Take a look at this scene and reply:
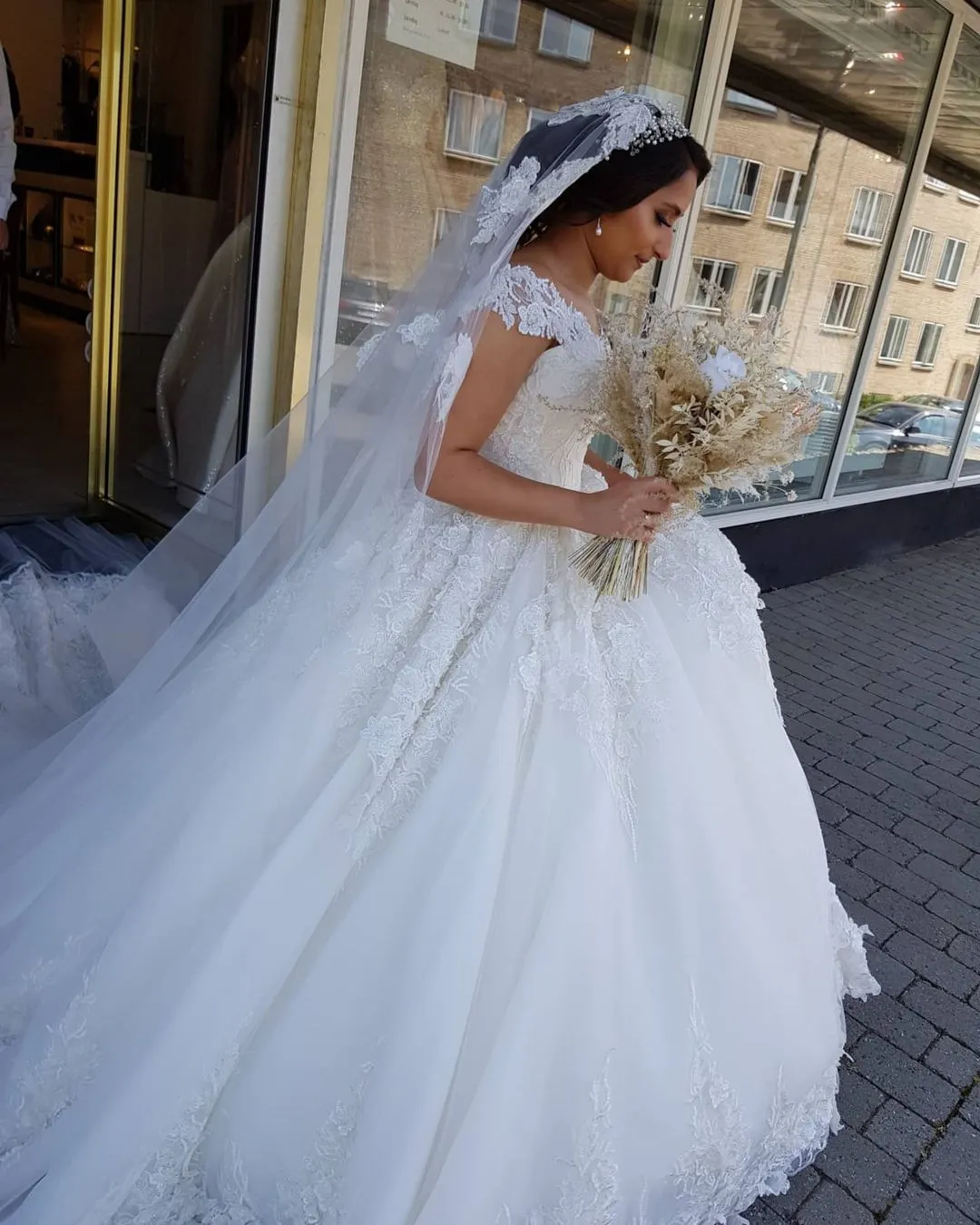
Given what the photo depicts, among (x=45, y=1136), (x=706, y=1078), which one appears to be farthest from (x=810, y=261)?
(x=45, y=1136)

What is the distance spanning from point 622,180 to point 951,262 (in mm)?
6367

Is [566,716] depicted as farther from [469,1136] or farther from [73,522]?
[73,522]

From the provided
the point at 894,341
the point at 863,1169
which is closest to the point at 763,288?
the point at 894,341

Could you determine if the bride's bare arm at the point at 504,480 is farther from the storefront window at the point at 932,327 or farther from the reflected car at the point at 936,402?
the reflected car at the point at 936,402

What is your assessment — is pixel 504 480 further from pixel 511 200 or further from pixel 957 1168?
pixel 957 1168

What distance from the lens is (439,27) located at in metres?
3.23

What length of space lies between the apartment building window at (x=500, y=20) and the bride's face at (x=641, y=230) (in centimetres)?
206

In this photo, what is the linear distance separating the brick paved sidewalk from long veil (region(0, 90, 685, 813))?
1.63m

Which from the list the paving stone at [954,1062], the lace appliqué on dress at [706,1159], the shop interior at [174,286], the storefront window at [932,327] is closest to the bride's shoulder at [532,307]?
the lace appliqué on dress at [706,1159]

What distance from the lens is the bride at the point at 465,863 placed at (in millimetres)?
1505

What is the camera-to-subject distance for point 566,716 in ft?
5.64

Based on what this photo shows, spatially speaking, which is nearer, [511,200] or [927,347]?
[511,200]

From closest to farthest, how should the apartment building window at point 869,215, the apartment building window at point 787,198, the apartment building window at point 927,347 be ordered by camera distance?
the apartment building window at point 787,198 < the apartment building window at point 869,215 < the apartment building window at point 927,347

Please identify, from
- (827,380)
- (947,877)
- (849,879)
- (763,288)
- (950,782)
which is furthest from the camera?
(827,380)
